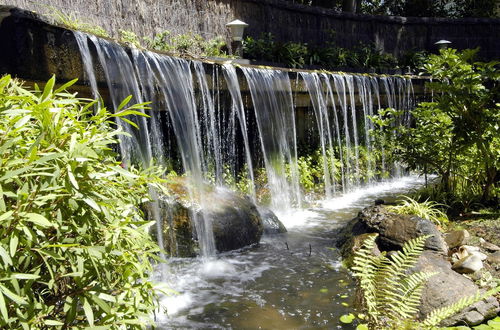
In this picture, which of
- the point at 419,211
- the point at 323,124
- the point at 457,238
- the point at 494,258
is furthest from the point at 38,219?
the point at 323,124

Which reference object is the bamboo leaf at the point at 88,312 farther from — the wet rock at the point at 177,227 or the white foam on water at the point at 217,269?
the wet rock at the point at 177,227

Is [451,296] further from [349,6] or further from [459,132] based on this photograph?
[349,6]

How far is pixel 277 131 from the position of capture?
9.71m

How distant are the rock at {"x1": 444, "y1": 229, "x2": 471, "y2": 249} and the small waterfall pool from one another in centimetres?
129

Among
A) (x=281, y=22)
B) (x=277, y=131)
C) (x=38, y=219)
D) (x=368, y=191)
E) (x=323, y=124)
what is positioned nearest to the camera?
(x=38, y=219)

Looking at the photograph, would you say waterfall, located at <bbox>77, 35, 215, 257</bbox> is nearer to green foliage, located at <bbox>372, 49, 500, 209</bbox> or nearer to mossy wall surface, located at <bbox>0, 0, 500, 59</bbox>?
green foliage, located at <bbox>372, 49, 500, 209</bbox>

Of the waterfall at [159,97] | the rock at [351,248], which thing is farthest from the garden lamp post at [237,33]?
the rock at [351,248]

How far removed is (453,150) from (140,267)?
5.65 metres

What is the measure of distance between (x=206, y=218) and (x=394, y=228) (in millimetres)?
2399

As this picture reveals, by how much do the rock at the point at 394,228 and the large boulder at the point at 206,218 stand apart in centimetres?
149

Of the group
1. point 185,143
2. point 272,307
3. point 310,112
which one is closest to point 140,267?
point 272,307

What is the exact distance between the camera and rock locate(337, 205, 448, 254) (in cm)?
529

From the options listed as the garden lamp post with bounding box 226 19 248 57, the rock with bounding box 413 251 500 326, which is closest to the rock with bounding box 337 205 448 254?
the rock with bounding box 413 251 500 326

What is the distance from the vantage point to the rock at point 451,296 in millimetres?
3982
